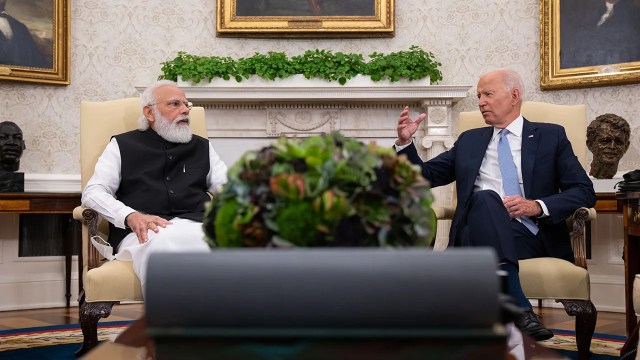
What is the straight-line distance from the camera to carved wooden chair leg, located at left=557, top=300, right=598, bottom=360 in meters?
3.04

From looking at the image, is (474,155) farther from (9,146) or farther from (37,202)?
(9,146)

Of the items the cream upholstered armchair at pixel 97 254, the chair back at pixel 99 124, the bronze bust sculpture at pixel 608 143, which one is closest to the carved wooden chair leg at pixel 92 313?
the cream upholstered armchair at pixel 97 254

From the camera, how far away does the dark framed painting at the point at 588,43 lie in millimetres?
5621

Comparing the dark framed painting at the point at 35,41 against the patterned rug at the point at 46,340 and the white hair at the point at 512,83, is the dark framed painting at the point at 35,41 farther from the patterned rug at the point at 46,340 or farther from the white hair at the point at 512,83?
the white hair at the point at 512,83

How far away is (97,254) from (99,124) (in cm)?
97

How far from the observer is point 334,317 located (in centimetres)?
83

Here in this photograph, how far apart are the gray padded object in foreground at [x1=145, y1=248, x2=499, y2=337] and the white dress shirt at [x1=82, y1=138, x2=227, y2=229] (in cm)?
227

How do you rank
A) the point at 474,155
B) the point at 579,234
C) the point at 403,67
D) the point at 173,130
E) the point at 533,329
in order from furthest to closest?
the point at 403,67 → the point at 173,130 → the point at 474,155 → the point at 579,234 → the point at 533,329

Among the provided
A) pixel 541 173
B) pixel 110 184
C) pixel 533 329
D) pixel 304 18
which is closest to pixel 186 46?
pixel 304 18

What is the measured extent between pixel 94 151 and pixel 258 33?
274cm

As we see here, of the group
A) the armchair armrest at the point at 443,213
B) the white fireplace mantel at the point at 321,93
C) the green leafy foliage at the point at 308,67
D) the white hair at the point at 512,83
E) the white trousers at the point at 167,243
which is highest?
the green leafy foliage at the point at 308,67

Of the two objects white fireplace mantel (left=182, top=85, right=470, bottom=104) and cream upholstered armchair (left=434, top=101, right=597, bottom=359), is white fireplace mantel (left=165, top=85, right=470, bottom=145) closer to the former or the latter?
white fireplace mantel (left=182, top=85, right=470, bottom=104)

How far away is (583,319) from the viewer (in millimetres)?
3061

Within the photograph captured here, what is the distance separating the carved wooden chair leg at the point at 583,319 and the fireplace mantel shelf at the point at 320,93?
296 cm
